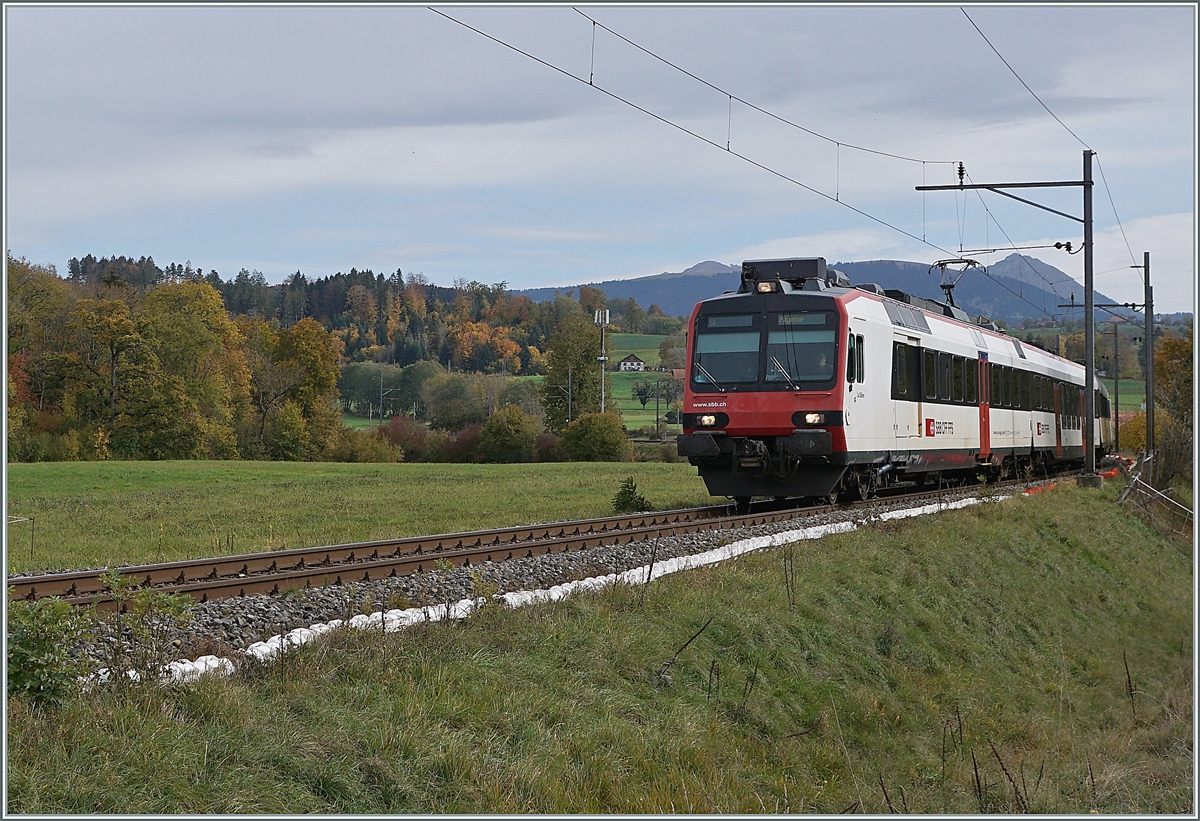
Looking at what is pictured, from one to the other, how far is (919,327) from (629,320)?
148304 mm

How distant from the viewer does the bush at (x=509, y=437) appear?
65188 mm

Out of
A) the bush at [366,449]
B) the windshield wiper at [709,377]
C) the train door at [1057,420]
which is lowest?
the bush at [366,449]

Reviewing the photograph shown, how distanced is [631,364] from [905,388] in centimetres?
11940

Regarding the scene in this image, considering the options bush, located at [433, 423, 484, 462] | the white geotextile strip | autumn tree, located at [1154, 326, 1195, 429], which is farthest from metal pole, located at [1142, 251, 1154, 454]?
bush, located at [433, 423, 484, 462]

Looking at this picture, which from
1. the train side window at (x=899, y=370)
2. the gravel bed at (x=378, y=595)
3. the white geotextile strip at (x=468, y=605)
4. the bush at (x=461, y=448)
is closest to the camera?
the white geotextile strip at (x=468, y=605)

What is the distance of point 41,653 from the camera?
21.6ft

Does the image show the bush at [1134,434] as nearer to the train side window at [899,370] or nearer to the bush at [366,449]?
the bush at [366,449]

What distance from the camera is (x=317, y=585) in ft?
35.2

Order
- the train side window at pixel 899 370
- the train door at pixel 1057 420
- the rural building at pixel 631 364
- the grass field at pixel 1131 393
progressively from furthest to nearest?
1. the rural building at pixel 631 364
2. the grass field at pixel 1131 393
3. the train door at pixel 1057 420
4. the train side window at pixel 899 370

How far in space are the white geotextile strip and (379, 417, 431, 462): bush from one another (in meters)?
57.5

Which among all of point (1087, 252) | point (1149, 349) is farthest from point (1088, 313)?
point (1149, 349)

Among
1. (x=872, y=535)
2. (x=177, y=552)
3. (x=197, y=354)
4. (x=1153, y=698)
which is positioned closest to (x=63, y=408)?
(x=197, y=354)

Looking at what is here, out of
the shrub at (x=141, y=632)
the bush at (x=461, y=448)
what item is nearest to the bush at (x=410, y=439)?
the bush at (x=461, y=448)

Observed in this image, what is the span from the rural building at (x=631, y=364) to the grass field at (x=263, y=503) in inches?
3646
